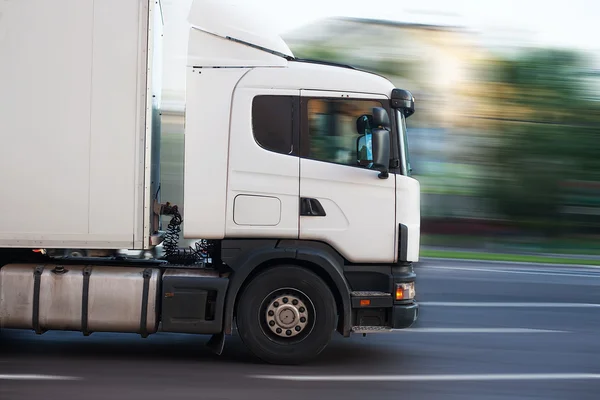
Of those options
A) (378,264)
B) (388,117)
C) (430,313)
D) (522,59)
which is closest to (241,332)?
(378,264)

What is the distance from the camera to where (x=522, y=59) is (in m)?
32.4

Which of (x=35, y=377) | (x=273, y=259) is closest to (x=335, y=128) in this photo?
(x=273, y=259)

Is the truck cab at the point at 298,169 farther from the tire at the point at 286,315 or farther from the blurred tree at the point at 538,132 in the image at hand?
the blurred tree at the point at 538,132

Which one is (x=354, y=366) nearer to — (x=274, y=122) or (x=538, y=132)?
(x=274, y=122)

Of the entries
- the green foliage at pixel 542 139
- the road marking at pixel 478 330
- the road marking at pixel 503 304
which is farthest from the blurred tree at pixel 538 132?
the road marking at pixel 478 330

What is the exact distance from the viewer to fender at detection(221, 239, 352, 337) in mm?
8156

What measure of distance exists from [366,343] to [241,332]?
202cm

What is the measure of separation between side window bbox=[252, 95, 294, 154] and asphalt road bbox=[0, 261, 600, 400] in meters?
2.15

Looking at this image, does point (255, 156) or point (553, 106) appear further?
point (553, 106)

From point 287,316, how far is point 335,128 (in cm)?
189

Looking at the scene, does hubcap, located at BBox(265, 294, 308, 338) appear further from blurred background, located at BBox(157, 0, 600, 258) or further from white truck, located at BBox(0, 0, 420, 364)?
blurred background, located at BBox(157, 0, 600, 258)

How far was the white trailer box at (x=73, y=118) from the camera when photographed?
7988 mm

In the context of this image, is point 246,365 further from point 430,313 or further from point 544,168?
point 544,168

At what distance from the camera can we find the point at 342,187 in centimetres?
827
